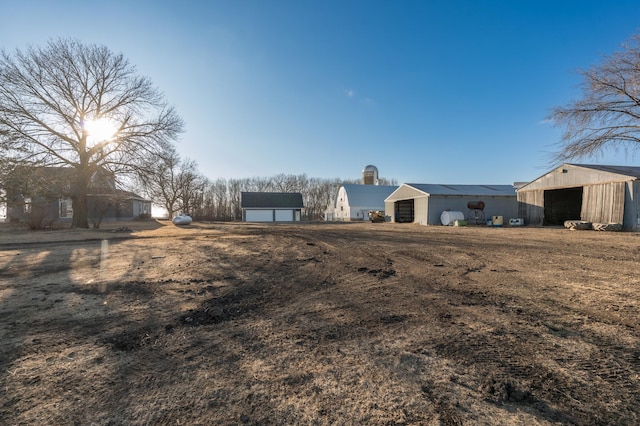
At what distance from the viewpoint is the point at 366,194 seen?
45.5m

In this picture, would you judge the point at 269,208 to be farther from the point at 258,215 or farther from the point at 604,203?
the point at 604,203

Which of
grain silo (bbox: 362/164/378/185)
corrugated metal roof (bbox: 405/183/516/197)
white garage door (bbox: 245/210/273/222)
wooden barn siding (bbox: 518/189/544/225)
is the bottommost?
white garage door (bbox: 245/210/273/222)

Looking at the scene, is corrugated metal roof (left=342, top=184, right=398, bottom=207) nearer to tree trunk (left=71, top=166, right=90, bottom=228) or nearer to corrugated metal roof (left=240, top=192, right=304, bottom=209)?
corrugated metal roof (left=240, top=192, right=304, bottom=209)

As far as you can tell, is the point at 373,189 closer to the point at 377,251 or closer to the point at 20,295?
the point at 377,251

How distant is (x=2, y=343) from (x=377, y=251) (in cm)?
741

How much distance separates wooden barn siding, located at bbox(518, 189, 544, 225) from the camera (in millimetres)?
20750

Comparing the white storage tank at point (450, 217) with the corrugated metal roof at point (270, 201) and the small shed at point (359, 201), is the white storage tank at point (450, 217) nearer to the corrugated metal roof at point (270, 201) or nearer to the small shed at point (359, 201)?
the small shed at point (359, 201)

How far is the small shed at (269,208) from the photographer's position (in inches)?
1618

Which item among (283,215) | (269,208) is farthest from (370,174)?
(269,208)

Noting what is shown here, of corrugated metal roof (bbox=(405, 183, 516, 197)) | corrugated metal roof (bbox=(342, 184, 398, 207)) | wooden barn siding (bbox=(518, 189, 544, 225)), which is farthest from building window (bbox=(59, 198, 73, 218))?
wooden barn siding (bbox=(518, 189, 544, 225))

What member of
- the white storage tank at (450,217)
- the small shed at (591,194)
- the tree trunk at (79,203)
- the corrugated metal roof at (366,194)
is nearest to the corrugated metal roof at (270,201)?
the corrugated metal roof at (366,194)

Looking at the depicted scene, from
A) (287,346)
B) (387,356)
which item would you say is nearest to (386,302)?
(387,356)

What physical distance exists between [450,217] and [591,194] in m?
8.62

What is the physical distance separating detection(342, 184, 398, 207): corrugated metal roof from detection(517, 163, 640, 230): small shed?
23260 millimetres
